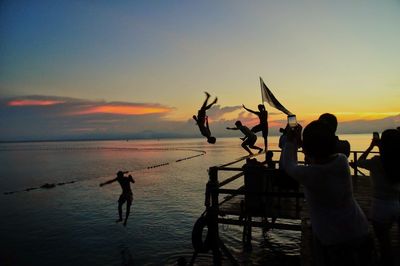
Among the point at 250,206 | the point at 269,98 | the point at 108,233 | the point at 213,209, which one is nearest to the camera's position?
the point at 213,209

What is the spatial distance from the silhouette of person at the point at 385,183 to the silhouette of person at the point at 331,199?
4.66 ft

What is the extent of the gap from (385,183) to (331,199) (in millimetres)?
1787

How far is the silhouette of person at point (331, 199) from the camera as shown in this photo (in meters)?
3.08

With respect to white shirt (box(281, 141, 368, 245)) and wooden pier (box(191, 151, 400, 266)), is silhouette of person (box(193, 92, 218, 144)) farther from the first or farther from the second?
white shirt (box(281, 141, 368, 245))

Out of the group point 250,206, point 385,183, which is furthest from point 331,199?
point 250,206

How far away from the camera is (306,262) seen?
201 inches

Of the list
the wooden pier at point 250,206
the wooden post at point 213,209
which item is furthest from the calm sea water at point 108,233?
the wooden post at point 213,209

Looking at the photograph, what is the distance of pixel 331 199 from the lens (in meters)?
3.12

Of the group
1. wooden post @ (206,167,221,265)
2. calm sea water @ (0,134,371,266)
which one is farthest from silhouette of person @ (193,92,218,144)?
calm sea water @ (0,134,371,266)

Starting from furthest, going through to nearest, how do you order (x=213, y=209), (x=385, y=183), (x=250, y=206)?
(x=250, y=206) < (x=213, y=209) < (x=385, y=183)

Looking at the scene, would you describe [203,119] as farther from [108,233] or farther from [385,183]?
[108,233]

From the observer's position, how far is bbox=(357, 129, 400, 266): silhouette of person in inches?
165

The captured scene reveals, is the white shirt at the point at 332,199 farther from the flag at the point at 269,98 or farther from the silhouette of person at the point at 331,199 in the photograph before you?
the flag at the point at 269,98

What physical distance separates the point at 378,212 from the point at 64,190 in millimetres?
42261
